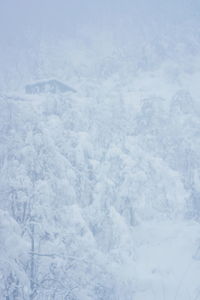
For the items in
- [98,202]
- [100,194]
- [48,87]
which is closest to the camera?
[98,202]

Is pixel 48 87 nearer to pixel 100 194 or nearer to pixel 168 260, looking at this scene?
pixel 100 194

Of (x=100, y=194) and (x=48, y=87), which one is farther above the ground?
(x=48, y=87)

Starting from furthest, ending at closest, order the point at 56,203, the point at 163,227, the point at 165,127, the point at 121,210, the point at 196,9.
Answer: the point at 196,9, the point at 165,127, the point at 163,227, the point at 121,210, the point at 56,203

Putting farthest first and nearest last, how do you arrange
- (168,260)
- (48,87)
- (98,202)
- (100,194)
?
(48,87), (168,260), (100,194), (98,202)

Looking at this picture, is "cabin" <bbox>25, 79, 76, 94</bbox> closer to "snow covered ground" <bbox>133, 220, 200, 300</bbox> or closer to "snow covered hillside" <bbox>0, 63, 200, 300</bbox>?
"snow covered hillside" <bbox>0, 63, 200, 300</bbox>

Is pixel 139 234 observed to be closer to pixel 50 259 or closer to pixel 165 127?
pixel 165 127

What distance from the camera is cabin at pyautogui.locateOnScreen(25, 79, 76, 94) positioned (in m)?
33.9

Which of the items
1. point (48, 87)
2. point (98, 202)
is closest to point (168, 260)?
point (98, 202)

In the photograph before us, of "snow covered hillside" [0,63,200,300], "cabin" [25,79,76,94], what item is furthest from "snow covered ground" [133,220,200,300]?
"cabin" [25,79,76,94]

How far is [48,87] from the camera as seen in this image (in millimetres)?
34000

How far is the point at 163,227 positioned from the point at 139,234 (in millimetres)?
1766

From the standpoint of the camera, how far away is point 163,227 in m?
20.9

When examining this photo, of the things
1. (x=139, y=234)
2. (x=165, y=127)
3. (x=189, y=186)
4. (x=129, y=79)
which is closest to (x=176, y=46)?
(x=129, y=79)

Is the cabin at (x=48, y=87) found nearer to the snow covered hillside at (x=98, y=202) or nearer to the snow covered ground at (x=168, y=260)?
the snow covered hillside at (x=98, y=202)
